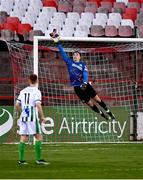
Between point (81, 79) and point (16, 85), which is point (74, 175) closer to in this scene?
point (81, 79)

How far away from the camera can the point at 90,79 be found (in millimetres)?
24094

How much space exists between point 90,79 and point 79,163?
29.8 feet

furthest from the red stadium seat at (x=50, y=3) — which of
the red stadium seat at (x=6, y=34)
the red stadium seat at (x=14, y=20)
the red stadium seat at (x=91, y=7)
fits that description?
the red stadium seat at (x=6, y=34)

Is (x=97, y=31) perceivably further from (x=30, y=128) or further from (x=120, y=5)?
(x=30, y=128)

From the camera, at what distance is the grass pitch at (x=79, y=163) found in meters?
12.9

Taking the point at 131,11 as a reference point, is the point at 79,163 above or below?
below

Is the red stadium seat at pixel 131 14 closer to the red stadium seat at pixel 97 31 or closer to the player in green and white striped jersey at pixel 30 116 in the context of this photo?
the red stadium seat at pixel 97 31

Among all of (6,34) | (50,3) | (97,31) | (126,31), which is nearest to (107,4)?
(50,3)

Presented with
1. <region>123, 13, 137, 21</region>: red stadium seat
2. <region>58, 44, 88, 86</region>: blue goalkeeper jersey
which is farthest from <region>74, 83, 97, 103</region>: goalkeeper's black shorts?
<region>123, 13, 137, 21</region>: red stadium seat

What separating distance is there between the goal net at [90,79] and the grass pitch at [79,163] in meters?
2.02

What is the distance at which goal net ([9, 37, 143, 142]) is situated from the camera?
Result: 22922mm

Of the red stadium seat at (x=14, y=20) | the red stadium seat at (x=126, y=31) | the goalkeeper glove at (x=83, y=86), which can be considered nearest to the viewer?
the goalkeeper glove at (x=83, y=86)

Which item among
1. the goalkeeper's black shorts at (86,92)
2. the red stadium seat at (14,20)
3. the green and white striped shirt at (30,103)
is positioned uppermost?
the red stadium seat at (14,20)

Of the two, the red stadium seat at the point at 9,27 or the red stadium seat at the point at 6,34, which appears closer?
the red stadium seat at the point at 6,34
